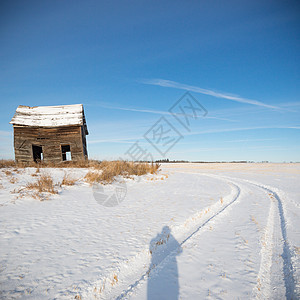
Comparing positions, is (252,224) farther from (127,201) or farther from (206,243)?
(127,201)

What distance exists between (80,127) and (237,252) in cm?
1580

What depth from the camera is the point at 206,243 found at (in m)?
3.34

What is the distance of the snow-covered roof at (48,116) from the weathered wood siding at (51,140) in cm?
46

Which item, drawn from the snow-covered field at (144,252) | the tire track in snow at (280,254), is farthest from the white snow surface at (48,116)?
the tire track in snow at (280,254)

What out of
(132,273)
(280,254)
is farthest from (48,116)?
(280,254)

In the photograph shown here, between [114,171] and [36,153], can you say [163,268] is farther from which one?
[36,153]

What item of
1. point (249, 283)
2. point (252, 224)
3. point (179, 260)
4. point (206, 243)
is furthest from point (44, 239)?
point (252, 224)

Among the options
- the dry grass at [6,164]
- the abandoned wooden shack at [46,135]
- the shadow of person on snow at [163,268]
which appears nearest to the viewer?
the shadow of person on snow at [163,268]

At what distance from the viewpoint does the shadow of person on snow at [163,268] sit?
7.07 ft

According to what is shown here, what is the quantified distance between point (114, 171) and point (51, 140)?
351 inches

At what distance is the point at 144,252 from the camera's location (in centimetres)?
305

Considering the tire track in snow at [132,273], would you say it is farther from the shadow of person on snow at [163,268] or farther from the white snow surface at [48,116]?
the white snow surface at [48,116]

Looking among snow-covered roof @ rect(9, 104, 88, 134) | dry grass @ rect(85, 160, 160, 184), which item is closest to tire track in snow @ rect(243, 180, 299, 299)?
dry grass @ rect(85, 160, 160, 184)

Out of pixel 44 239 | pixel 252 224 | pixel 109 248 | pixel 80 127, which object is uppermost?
pixel 80 127
